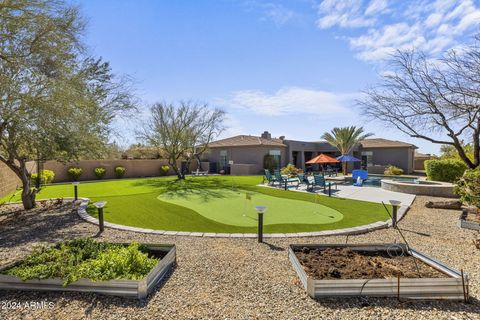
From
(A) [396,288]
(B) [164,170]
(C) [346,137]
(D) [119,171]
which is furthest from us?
(B) [164,170]

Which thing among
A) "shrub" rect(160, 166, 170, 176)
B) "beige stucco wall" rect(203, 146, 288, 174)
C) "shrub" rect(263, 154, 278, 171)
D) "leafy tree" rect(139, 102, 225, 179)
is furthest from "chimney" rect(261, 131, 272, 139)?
"shrub" rect(160, 166, 170, 176)

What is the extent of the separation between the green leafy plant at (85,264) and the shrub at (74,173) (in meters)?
17.9

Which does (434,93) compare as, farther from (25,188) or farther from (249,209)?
(25,188)

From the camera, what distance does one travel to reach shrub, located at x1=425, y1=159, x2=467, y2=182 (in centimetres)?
1583

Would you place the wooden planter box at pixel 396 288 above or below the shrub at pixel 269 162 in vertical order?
below

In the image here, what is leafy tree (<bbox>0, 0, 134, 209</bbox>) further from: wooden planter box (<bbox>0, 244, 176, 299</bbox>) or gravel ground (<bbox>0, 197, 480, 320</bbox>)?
wooden planter box (<bbox>0, 244, 176, 299</bbox>)

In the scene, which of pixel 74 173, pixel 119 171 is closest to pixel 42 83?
pixel 74 173

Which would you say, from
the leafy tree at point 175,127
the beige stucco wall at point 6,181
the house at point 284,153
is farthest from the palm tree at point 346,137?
the beige stucco wall at point 6,181

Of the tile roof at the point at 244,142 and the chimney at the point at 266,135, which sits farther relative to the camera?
the chimney at the point at 266,135

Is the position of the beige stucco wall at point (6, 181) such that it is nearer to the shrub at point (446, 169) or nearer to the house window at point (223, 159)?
the house window at point (223, 159)

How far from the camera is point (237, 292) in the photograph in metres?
3.84

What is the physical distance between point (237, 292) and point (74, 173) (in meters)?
20.7

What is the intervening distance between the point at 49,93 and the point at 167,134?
13521 millimetres

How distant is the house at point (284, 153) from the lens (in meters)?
27.3
